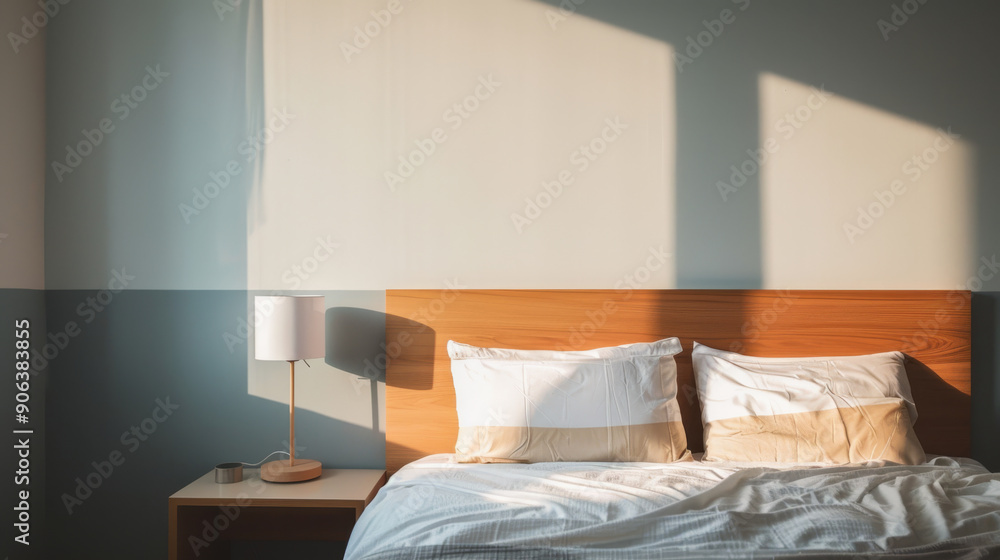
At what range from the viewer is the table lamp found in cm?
242

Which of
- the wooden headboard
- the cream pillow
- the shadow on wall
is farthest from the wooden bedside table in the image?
the shadow on wall

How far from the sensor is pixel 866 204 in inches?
106

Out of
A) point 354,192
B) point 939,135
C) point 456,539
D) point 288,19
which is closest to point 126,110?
point 288,19

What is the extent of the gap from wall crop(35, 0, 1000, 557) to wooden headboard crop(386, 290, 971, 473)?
0.09m

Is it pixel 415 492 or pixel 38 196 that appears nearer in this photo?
pixel 415 492

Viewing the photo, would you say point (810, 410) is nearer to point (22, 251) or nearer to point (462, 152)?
point (462, 152)

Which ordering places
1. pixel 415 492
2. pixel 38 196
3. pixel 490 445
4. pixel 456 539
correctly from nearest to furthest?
1. pixel 456 539
2. pixel 415 492
3. pixel 490 445
4. pixel 38 196

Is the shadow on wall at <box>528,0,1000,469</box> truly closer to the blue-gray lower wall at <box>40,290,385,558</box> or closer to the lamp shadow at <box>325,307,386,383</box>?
the lamp shadow at <box>325,307,386,383</box>

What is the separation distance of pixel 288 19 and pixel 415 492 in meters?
1.94

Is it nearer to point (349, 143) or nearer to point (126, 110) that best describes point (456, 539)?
point (349, 143)

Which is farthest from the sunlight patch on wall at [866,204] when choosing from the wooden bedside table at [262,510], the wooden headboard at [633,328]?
the wooden bedside table at [262,510]

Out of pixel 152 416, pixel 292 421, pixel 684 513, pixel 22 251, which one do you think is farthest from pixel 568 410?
pixel 22 251

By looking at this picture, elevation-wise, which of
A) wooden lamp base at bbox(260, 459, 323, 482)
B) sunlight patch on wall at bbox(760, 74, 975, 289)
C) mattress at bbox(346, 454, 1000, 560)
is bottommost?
wooden lamp base at bbox(260, 459, 323, 482)

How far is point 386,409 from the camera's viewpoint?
8.78ft
